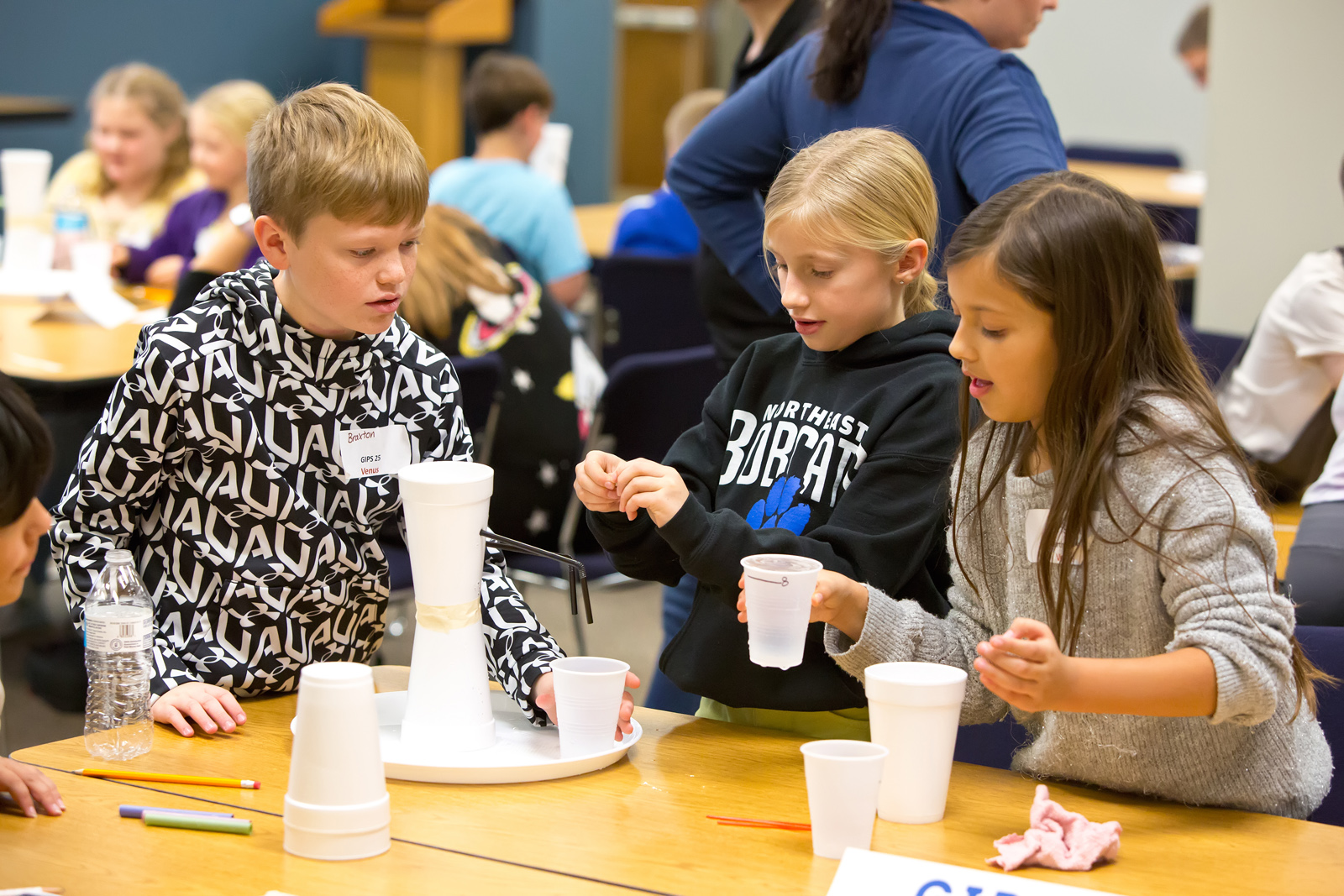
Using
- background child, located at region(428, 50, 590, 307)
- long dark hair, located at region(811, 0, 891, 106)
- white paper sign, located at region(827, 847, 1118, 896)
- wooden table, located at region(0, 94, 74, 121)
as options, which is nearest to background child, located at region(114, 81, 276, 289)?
background child, located at region(428, 50, 590, 307)

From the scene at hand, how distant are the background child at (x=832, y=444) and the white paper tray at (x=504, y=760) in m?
0.22

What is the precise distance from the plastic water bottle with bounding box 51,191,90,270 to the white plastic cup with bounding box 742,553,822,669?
3.75 m

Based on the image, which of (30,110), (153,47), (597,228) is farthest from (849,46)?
(153,47)

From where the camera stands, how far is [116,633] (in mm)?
1508

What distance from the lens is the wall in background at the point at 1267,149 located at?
4.06m

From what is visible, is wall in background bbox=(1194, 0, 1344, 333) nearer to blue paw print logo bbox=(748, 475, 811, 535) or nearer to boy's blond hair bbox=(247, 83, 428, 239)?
blue paw print logo bbox=(748, 475, 811, 535)

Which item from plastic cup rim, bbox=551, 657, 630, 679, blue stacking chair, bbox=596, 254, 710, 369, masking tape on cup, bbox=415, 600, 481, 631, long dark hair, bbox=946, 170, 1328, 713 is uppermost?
long dark hair, bbox=946, 170, 1328, 713

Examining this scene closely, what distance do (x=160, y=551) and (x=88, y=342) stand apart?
2164mm

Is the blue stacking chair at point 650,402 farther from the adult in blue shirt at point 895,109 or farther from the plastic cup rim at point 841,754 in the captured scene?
the plastic cup rim at point 841,754

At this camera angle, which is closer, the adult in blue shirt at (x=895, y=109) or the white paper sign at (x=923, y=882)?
the white paper sign at (x=923, y=882)

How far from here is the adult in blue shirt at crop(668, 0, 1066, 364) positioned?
6.98 feet

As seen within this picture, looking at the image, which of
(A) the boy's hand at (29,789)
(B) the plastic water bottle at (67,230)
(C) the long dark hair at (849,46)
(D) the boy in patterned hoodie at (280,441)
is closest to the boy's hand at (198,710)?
(D) the boy in patterned hoodie at (280,441)

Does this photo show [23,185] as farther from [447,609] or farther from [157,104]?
[447,609]

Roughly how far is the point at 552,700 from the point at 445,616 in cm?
18
